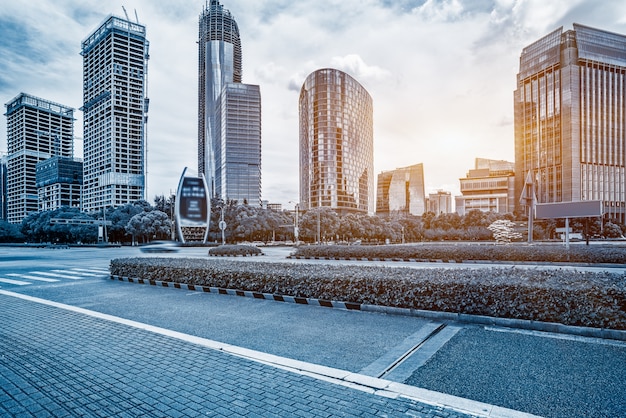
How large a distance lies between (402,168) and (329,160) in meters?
89.2

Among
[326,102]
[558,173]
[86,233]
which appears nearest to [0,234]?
[86,233]

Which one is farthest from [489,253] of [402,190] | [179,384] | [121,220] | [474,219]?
[402,190]

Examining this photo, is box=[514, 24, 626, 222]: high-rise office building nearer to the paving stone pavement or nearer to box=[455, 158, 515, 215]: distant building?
box=[455, 158, 515, 215]: distant building

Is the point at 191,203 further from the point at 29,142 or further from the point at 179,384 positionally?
the point at 29,142

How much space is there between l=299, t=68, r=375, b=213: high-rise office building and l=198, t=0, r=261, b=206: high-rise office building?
71.4 feet

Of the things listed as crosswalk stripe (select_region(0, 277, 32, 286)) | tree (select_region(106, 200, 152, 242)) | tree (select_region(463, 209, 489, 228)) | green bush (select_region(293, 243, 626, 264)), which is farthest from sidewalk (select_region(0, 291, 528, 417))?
tree (select_region(463, 209, 489, 228))

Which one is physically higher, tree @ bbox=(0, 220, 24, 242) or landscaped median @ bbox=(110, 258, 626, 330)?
landscaped median @ bbox=(110, 258, 626, 330)

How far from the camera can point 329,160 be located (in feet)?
390

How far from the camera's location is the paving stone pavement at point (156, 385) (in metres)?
3.85

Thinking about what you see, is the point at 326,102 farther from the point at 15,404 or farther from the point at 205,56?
the point at 15,404

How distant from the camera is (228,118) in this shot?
138m

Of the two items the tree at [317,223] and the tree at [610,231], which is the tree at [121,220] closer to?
the tree at [317,223]

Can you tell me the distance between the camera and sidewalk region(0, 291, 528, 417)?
385cm

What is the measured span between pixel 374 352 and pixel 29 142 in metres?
193
